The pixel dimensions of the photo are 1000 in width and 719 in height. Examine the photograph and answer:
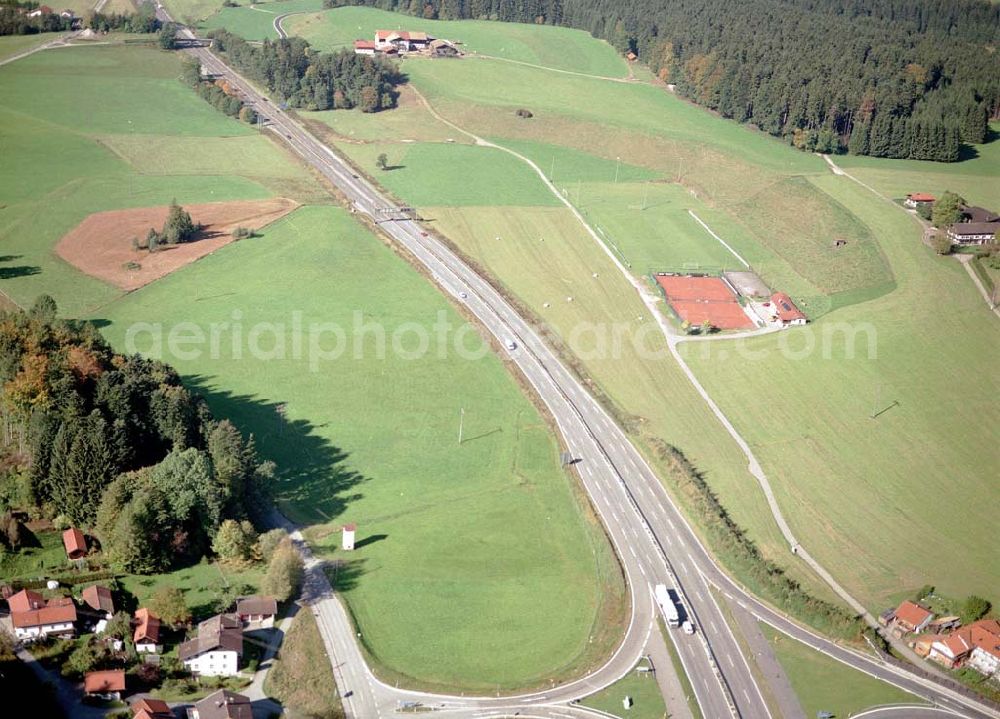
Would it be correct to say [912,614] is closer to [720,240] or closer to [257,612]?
[257,612]

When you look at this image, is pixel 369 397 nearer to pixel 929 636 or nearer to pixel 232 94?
pixel 929 636

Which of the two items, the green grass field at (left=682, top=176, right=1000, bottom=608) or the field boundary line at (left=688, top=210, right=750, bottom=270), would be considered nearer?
the green grass field at (left=682, top=176, right=1000, bottom=608)

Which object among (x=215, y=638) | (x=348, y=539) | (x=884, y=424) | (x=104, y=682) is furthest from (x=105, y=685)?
(x=884, y=424)

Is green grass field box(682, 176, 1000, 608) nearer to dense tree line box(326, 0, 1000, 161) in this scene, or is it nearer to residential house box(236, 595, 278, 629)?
residential house box(236, 595, 278, 629)

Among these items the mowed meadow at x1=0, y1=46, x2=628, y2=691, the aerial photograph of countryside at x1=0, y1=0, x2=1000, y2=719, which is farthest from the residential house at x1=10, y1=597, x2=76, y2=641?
the mowed meadow at x1=0, y1=46, x2=628, y2=691

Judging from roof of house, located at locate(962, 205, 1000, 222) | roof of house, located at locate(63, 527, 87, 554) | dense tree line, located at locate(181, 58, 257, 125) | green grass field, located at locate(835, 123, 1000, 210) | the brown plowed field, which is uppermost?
dense tree line, located at locate(181, 58, 257, 125)

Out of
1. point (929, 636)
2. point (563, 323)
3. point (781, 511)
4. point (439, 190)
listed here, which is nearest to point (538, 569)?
point (781, 511)
